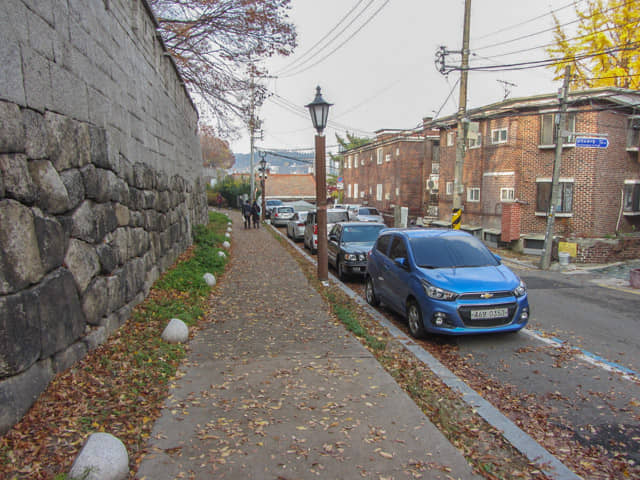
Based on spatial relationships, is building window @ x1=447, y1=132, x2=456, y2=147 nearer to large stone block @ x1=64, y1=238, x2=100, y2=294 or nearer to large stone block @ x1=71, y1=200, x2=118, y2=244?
large stone block @ x1=71, y1=200, x2=118, y2=244

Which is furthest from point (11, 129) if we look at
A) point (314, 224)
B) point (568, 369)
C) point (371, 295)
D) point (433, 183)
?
point (433, 183)

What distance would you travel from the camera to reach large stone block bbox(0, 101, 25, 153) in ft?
11.1

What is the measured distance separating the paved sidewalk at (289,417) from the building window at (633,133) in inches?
803

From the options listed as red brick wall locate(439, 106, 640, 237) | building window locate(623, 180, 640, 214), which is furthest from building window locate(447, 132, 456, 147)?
building window locate(623, 180, 640, 214)

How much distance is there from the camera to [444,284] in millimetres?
6781

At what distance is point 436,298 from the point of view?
265 inches

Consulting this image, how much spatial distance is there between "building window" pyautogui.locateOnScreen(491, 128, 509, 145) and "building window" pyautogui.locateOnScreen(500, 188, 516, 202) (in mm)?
2556

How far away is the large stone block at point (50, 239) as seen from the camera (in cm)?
384

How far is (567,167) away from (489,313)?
17.2 m

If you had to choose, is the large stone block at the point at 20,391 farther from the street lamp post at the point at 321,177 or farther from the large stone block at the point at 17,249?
the street lamp post at the point at 321,177

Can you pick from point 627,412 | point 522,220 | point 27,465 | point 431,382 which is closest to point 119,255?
point 27,465

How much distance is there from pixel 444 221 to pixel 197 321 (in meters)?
25.0

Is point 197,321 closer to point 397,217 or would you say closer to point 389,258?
point 389,258

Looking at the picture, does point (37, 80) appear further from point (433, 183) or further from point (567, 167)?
point (433, 183)
